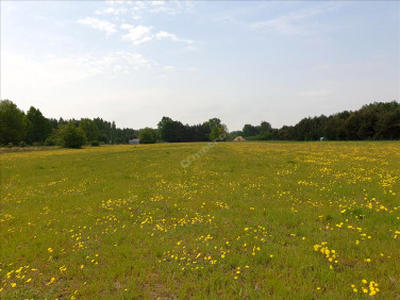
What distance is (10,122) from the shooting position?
254 feet

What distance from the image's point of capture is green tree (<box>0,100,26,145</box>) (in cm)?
7556

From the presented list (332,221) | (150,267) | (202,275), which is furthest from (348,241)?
(150,267)

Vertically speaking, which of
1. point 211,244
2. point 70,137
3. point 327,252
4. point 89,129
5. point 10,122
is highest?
point 10,122

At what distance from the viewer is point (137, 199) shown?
11531 millimetres

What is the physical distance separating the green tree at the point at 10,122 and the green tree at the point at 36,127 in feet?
54.9

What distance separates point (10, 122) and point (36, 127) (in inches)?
932

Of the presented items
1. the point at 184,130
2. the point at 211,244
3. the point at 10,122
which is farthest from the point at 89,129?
the point at 211,244

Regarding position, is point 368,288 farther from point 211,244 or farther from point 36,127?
point 36,127

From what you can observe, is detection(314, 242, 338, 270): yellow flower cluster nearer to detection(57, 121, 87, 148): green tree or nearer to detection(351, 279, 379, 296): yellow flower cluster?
detection(351, 279, 379, 296): yellow flower cluster

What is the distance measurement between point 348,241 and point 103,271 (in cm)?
666

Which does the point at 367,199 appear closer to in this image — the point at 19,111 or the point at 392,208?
the point at 392,208

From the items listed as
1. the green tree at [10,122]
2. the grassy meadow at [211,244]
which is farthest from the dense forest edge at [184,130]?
the grassy meadow at [211,244]

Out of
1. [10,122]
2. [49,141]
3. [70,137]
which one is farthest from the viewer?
[49,141]

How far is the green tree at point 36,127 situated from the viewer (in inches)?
3878
